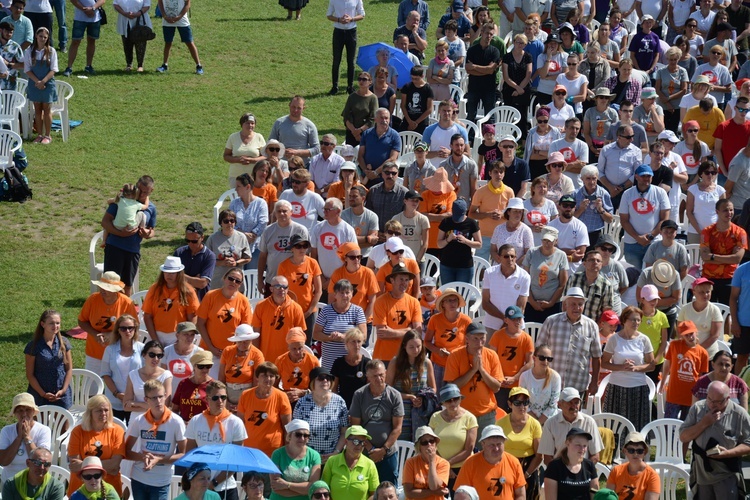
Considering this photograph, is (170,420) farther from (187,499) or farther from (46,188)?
(46,188)

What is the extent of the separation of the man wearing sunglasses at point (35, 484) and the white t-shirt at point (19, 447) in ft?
1.64

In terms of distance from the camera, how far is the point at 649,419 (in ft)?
41.5

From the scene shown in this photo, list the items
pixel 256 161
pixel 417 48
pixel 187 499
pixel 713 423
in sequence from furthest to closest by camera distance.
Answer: pixel 417 48 → pixel 256 161 → pixel 713 423 → pixel 187 499

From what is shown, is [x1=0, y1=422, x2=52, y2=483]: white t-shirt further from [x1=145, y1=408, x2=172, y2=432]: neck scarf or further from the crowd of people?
[x1=145, y1=408, x2=172, y2=432]: neck scarf

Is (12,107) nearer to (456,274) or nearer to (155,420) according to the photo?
(456,274)

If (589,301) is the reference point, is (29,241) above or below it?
below

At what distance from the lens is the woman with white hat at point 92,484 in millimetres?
10477

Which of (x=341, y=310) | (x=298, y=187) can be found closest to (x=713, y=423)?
(x=341, y=310)

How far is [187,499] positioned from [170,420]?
115 cm

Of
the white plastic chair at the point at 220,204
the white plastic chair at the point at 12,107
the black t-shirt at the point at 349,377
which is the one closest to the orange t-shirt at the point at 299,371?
the black t-shirt at the point at 349,377

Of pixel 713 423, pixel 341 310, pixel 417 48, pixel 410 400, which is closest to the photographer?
pixel 713 423

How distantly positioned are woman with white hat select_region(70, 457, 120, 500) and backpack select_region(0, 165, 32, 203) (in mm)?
8683

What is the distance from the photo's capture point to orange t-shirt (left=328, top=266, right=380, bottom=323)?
13.6 m

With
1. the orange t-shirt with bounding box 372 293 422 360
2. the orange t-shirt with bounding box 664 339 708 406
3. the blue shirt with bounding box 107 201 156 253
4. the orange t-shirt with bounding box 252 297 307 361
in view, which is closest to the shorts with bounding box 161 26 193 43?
the blue shirt with bounding box 107 201 156 253
